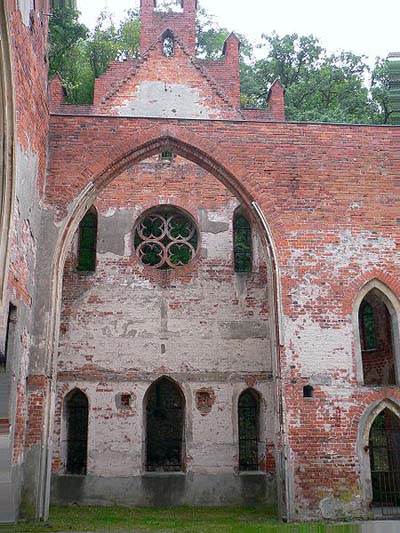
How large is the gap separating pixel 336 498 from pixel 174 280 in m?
6.17

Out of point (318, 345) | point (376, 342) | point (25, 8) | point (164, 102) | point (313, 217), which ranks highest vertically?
point (164, 102)

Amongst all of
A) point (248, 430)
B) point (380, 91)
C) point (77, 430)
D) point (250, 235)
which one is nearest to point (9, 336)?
point (77, 430)

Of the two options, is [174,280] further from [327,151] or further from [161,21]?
[161,21]

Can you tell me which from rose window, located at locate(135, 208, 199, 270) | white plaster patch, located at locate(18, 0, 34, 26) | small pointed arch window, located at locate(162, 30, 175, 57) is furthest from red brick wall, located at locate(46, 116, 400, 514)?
small pointed arch window, located at locate(162, 30, 175, 57)

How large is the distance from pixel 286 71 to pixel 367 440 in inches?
699

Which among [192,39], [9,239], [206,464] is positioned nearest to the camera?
[9,239]

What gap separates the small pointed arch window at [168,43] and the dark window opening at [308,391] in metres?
10.7

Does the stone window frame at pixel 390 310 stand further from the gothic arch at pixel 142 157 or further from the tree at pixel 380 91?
the tree at pixel 380 91

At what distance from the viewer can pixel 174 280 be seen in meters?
14.1

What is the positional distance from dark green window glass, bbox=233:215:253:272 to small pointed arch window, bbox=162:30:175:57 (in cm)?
547

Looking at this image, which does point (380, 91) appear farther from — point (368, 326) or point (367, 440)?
point (367, 440)

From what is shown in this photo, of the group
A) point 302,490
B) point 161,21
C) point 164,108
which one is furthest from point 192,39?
point 302,490

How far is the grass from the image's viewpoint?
9.49 m

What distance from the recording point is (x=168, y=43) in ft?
57.5
